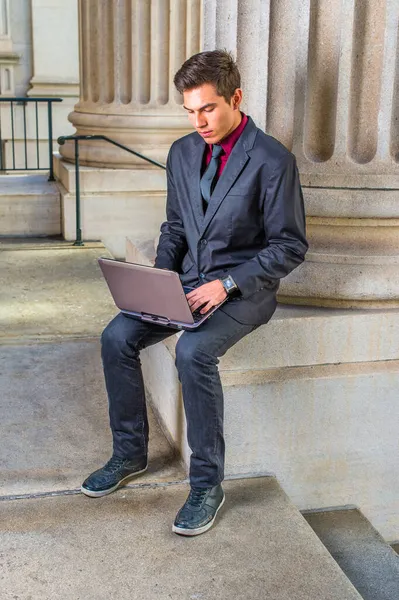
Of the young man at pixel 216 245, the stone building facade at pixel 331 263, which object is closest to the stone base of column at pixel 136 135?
the stone building facade at pixel 331 263

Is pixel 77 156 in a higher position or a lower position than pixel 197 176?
lower

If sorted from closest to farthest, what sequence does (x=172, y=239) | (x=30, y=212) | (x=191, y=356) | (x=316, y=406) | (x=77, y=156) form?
(x=191, y=356)
(x=172, y=239)
(x=316, y=406)
(x=77, y=156)
(x=30, y=212)

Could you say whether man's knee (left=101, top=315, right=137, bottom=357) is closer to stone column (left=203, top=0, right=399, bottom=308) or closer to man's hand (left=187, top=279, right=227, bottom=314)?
man's hand (left=187, top=279, right=227, bottom=314)

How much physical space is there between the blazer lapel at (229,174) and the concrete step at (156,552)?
124cm

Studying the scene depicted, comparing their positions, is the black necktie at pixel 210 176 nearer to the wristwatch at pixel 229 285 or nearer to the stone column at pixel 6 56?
the wristwatch at pixel 229 285

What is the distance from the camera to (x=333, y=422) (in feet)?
13.1

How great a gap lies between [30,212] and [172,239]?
593 cm

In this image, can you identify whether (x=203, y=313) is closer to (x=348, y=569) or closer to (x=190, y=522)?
(x=190, y=522)

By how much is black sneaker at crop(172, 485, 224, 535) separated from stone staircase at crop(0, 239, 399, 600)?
0.04 m

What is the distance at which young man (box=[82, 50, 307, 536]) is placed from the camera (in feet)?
10.9

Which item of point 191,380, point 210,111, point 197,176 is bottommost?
point 191,380

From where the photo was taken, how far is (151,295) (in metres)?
3.36

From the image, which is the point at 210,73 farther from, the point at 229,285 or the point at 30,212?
the point at 30,212

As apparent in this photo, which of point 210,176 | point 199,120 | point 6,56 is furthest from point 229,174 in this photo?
point 6,56
